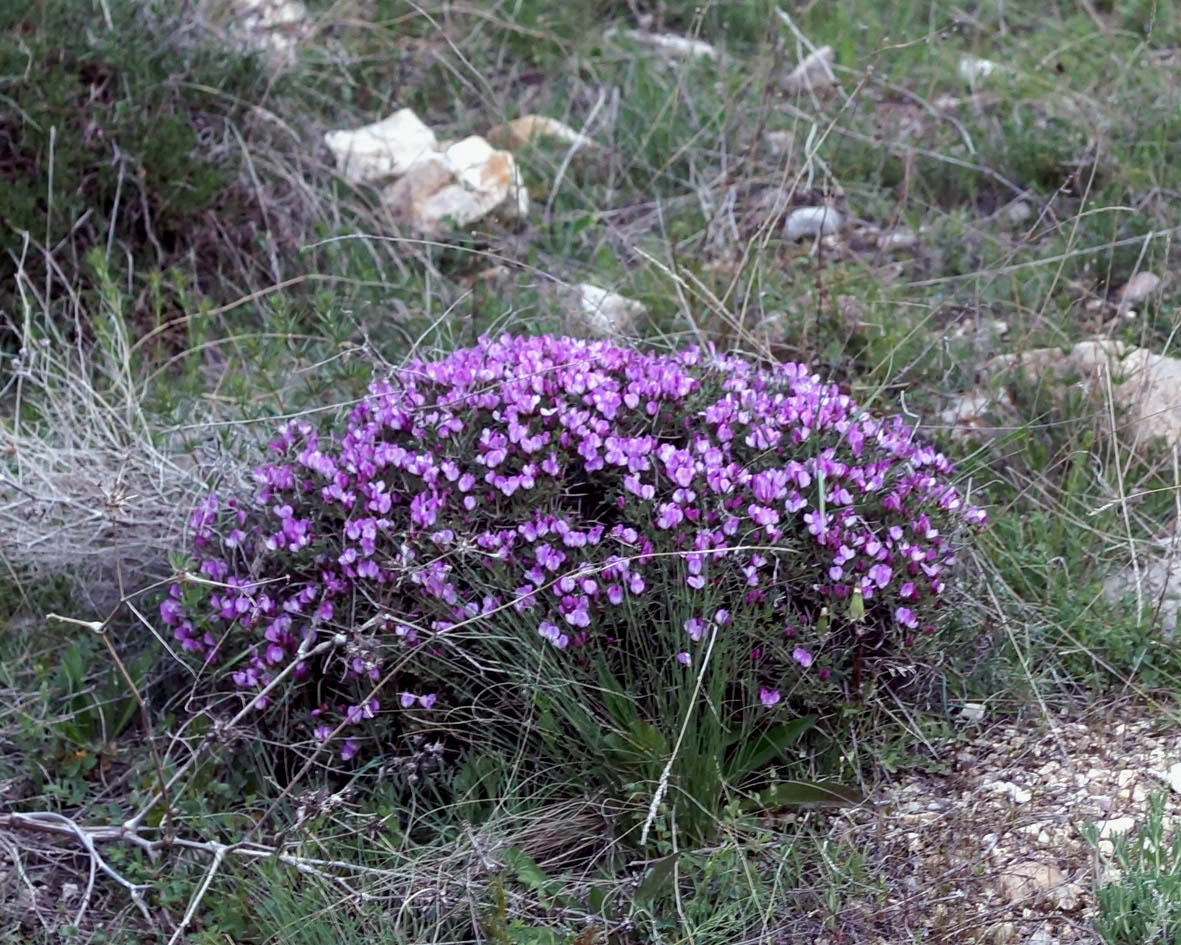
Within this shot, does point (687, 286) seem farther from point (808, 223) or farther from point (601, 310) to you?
point (808, 223)

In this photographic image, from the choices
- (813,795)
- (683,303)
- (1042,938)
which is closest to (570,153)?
(683,303)

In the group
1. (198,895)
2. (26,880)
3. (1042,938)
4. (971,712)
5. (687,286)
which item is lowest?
(26,880)

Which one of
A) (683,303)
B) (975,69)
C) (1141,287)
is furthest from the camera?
(975,69)

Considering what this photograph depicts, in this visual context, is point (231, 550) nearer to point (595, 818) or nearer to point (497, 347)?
point (497, 347)

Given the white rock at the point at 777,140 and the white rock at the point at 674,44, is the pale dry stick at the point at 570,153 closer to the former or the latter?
the white rock at the point at 674,44

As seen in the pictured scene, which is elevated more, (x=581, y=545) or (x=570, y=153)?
(x=581, y=545)

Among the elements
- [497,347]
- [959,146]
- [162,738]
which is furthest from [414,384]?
[959,146]

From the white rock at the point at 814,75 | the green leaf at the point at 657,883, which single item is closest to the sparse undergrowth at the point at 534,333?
the green leaf at the point at 657,883

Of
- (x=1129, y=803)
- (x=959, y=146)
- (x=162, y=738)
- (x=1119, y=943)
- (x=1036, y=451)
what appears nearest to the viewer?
(x=1119, y=943)

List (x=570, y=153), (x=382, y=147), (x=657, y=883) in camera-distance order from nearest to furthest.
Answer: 1. (x=657, y=883)
2. (x=570, y=153)
3. (x=382, y=147)
